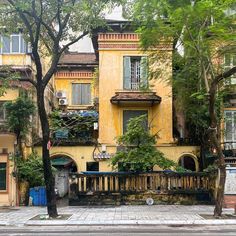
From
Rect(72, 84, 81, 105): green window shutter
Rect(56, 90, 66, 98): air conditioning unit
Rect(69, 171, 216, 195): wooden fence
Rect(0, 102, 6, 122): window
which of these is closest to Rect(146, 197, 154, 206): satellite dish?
Rect(69, 171, 216, 195): wooden fence

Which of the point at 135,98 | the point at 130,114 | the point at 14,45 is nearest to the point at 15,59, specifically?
the point at 14,45

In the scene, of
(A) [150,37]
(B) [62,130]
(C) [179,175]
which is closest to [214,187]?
(C) [179,175]

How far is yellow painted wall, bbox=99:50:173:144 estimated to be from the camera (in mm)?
30297

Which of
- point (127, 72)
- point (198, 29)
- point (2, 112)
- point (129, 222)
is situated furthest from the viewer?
point (127, 72)

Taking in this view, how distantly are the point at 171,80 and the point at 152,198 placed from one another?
628 centimetres

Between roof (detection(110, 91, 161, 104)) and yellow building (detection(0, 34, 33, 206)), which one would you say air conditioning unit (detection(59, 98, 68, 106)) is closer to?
roof (detection(110, 91, 161, 104))

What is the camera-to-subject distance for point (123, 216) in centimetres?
1941

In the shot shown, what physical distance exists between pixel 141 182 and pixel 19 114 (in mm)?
7462

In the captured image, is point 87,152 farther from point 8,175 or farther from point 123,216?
point 123,216

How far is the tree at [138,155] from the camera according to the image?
2503cm

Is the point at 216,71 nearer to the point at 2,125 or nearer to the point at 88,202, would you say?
the point at 88,202

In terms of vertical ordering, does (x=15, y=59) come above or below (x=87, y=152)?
above

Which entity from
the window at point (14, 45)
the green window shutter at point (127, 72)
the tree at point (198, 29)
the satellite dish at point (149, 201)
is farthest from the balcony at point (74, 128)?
the tree at point (198, 29)

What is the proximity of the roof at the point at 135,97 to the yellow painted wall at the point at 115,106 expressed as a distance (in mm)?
495
